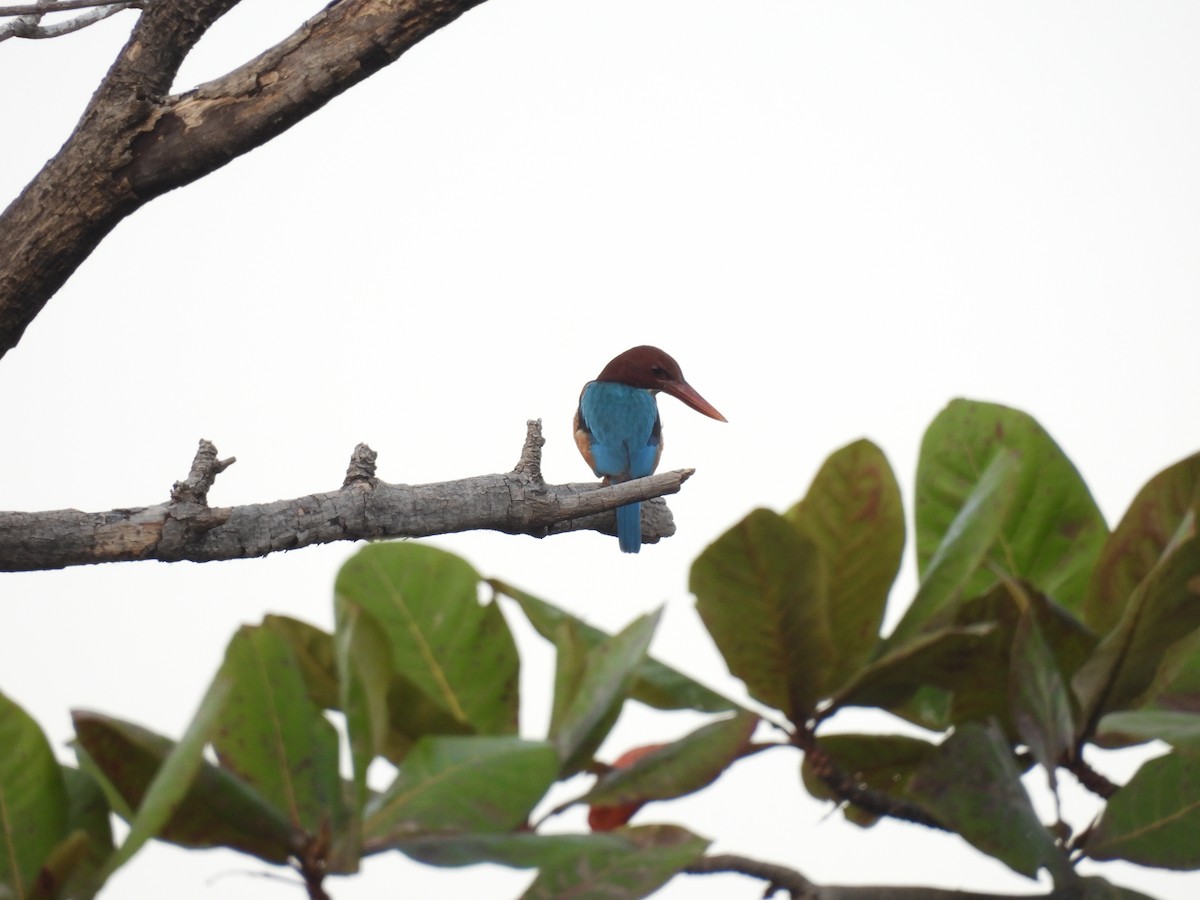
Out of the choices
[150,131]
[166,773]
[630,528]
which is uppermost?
[150,131]

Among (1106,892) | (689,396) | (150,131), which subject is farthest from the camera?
(689,396)

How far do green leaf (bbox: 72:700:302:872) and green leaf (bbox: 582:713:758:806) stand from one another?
0.48ft

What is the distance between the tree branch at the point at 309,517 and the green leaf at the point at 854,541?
1.97 metres

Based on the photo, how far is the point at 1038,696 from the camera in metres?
0.60

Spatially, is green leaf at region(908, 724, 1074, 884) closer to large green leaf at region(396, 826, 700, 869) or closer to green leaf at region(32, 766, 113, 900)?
large green leaf at region(396, 826, 700, 869)

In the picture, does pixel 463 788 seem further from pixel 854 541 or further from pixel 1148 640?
pixel 1148 640

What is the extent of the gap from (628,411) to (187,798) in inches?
206

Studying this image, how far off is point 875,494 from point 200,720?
333 millimetres

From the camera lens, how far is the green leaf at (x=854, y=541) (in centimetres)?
63

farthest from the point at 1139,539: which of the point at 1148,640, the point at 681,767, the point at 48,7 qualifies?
the point at 48,7

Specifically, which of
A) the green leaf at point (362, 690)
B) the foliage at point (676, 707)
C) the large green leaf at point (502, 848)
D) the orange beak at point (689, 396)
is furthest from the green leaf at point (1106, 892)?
the orange beak at point (689, 396)

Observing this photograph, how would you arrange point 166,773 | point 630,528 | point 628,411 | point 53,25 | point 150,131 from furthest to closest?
point 628,411
point 630,528
point 53,25
point 150,131
point 166,773

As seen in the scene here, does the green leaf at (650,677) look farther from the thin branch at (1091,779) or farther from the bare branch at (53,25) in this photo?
the bare branch at (53,25)

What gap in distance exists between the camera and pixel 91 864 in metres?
0.58
